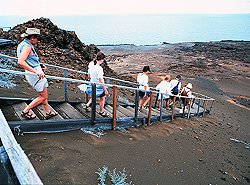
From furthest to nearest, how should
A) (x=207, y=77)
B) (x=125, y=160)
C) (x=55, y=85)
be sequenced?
(x=207, y=77), (x=55, y=85), (x=125, y=160)

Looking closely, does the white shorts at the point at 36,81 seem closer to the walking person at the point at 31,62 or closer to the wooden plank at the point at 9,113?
the walking person at the point at 31,62

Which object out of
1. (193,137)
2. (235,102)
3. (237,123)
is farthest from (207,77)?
(193,137)

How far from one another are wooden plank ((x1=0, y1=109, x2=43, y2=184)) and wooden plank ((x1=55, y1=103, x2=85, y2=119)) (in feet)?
9.07

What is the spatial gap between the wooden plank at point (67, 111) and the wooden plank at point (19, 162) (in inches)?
109

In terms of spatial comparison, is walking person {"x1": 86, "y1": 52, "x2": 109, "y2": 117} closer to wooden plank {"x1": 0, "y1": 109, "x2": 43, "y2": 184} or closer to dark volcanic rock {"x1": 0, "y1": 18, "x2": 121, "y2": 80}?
wooden plank {"x1": 0, "y1": 109, "x2": 43, "y2": 184}

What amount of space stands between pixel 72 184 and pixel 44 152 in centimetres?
81

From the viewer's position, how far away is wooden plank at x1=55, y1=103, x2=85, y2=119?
4.89 meters

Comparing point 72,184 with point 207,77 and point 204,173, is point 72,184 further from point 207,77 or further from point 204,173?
point 207,77

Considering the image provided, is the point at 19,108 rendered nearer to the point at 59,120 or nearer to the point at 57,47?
the point at 59,120

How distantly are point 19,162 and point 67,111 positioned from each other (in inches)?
138

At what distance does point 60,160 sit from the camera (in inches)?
136

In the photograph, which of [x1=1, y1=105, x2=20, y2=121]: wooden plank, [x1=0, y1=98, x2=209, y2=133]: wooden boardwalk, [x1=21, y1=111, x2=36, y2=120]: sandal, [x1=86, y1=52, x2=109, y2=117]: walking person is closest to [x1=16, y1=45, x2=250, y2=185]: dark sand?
[x1=0, y1=98, x2=209, y2=133]: wooden boardwalk

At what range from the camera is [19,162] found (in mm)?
1712

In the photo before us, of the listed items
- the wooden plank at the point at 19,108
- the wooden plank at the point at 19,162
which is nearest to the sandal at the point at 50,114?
the wooden plank at the point at 19,108
